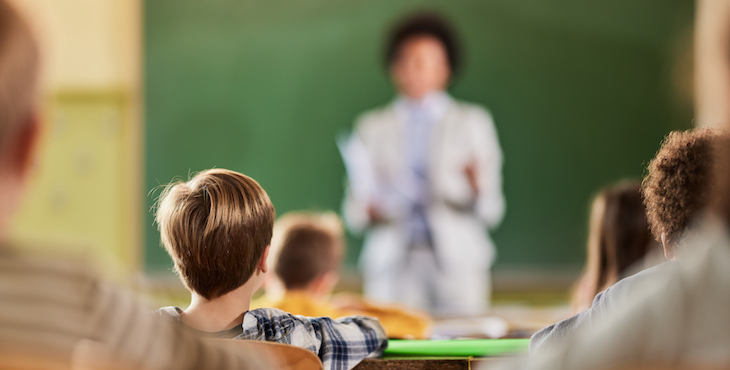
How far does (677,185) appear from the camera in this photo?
3.13ft

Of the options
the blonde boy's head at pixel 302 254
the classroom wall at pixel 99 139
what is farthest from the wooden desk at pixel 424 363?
the classroom wall at pixel 99 139

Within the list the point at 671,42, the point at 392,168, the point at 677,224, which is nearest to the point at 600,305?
the point at 677,224

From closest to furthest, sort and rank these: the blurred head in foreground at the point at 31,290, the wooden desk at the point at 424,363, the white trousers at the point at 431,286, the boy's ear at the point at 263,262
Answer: the blurred head in foreground at the point at 31,290, the wooden desk at the point at 424,363, the boy's ear at the point at 263,262, the white trousers at the point at 431,286

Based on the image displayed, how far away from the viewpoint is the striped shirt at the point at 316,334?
1024 mm

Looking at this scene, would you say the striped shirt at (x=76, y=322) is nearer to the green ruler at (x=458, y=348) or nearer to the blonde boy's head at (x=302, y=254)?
the green ruler at (x=458, y=348)

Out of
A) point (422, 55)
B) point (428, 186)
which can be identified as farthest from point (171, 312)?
point (422, 55)

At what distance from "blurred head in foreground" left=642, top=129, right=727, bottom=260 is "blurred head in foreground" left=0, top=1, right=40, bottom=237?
79cm

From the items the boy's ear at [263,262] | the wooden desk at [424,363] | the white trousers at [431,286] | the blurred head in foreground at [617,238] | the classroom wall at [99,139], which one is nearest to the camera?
the wooden desk at [424,363]

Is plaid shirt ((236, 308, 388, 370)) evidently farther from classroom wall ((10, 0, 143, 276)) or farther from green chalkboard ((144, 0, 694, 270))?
classroom wall ((10, 0, 143, 276))

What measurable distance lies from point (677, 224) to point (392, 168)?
11.2 feet

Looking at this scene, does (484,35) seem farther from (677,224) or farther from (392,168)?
(677,224)

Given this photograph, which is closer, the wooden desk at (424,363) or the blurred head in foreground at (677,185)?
the blurred head in foreground at (677,185)

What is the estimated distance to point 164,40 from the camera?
4867 millimetres

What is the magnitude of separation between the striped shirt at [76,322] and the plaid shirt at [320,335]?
0.42 metres
